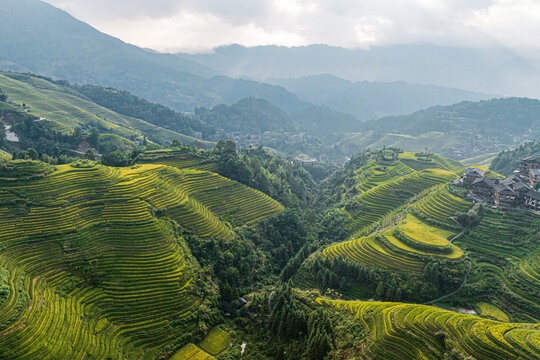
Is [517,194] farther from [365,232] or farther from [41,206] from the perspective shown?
[41,206]

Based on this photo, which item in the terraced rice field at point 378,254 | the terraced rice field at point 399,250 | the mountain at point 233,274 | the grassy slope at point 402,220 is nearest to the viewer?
the mountain at point 233,274

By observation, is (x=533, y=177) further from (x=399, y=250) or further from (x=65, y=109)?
(x=65, y=109)

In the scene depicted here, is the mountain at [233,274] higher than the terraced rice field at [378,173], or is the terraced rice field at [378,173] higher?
the terraced rice field at [378,173]

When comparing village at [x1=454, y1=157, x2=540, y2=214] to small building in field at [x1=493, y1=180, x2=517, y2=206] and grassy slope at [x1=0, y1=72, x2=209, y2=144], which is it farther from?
grassy slope at [x1=0, y1=72, x2=209, y2=144]

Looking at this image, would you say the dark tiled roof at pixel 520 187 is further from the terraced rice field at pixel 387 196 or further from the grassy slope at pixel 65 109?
the grassy slope at pixel 65 109

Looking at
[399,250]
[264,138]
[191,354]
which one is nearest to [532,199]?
[399,250]

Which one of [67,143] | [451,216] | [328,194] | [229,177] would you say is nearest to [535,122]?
[328,194]

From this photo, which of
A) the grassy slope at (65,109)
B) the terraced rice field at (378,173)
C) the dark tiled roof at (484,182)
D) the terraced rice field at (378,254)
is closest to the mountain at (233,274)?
the terraced rice field at (378,254)
